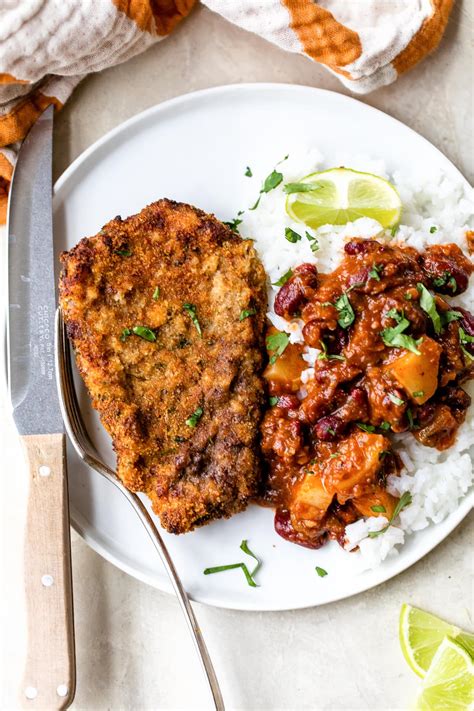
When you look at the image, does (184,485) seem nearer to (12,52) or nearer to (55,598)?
(55,598)

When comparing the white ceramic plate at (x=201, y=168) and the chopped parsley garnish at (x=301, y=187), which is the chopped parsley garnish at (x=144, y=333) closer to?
the white ceramic plate at (x=201, y=168)

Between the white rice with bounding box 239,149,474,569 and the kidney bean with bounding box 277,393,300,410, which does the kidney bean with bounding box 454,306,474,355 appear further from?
the kidney bean with bounding box 277,393,300,410

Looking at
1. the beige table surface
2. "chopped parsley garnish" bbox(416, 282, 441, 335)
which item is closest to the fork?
the beige table surface

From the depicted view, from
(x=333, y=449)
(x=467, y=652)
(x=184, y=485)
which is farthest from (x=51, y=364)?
(x=467, y=652)

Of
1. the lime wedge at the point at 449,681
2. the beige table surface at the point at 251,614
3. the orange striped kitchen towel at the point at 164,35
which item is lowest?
the lime wedge at the point at 449,681

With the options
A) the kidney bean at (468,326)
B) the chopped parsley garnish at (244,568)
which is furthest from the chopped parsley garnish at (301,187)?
the chopped parsley garnish at (244,568)

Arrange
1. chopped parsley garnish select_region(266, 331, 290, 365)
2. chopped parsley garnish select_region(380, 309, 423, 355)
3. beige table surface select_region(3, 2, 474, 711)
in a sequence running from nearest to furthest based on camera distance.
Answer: chopped parsley garnish select_region(380, 309, 423, 355) → chopped parsley garnish select_region(266, 331, 290, 365) → beige table surface select_region(3, 2, 474, 711)
